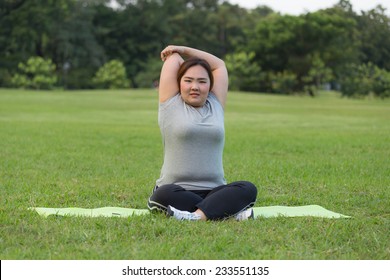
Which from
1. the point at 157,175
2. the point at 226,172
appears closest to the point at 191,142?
the point at 157,175

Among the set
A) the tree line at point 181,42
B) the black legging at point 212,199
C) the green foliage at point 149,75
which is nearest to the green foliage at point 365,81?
the tree line at point 181,42

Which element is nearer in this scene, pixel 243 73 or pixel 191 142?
pixel 191 142

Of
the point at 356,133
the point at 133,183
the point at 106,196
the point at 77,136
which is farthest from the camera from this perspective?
the point at 356,133

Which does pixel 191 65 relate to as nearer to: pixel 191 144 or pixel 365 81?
pixel 191 144

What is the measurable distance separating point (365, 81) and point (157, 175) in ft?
90.9

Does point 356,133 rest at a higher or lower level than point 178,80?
lower

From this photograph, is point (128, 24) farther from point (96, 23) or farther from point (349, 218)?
point (349, 218)

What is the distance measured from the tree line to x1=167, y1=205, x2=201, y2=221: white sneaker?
1073 inches

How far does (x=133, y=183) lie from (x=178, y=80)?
5.94 ft

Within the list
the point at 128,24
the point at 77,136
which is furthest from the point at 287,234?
the point at 128,24

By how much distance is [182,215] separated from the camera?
4.26 metres

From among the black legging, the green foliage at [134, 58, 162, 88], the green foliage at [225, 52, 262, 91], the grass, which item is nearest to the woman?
the black legging

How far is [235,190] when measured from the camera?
446 centimetres

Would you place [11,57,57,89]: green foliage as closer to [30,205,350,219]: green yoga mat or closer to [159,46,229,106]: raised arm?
[159,46,229,106]: raised arm
